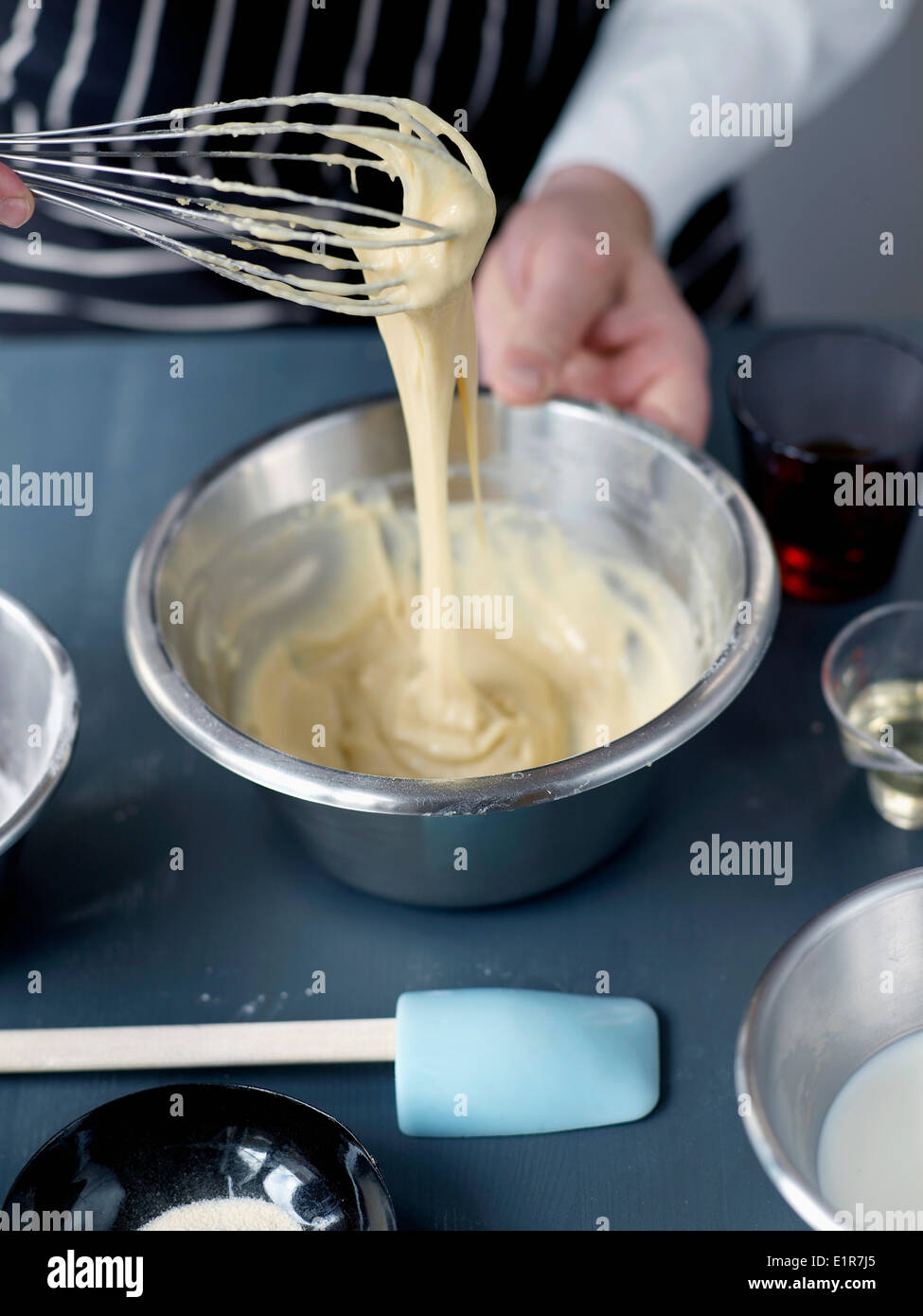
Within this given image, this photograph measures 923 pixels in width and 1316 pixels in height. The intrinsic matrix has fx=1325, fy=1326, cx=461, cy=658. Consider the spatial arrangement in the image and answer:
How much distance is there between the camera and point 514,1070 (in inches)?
27.0

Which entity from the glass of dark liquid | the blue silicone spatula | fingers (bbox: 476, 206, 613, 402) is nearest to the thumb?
fingers (bbox: 476, 206, 613, 402)

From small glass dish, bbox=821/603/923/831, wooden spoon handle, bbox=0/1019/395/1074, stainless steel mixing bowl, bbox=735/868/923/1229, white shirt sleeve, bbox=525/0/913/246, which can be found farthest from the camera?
white shirt sleeve, bbox=525/0/913/246

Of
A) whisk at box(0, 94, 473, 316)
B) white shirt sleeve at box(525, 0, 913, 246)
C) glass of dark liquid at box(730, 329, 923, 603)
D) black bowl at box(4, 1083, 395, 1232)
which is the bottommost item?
black bowl at box(4, 1083, 395, 1232)

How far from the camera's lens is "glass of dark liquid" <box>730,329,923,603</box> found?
905 mm

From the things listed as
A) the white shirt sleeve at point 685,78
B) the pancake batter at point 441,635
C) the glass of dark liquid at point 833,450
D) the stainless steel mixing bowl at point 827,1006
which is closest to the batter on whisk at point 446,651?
the pancake batter at point 441,635

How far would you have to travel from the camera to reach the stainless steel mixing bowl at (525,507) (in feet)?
2.23

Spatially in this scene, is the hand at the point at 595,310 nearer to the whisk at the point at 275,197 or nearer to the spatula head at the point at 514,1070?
the whisk at the point at 275,197

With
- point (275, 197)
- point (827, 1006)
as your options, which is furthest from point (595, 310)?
point (827, 1006)

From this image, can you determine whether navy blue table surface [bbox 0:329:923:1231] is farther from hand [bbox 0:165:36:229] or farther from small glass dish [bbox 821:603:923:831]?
hand [bbox 0:165:36:229]

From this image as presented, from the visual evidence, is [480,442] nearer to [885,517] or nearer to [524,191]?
[885,517]

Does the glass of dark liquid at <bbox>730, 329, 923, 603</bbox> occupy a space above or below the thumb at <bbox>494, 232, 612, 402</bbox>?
below

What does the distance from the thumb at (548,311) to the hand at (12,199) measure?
0.35m

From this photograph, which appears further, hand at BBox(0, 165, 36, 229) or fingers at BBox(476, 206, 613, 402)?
fingers at BBox(476, 206, 613, 402)

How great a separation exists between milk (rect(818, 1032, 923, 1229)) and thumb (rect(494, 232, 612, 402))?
1.57ft
